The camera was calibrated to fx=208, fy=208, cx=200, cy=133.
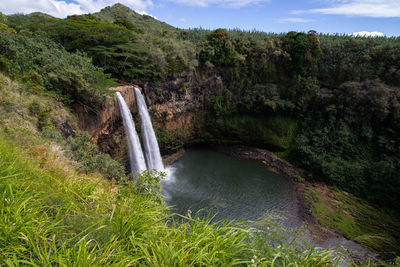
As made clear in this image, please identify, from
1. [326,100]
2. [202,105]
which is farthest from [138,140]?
[326,100]

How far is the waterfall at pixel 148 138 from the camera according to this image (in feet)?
38.1

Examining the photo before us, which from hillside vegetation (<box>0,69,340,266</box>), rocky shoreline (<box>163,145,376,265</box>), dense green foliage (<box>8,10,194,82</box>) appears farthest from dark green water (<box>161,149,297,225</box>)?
hillside vegetation (<box>0,69,340,266</box>)

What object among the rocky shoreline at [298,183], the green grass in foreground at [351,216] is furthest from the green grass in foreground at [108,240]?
the green grass in foreground at [351,216]

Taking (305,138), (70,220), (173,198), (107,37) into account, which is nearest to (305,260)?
(70,220)

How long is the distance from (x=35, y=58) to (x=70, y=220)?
8.51 metres

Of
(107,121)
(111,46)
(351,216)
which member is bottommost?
(351,216)

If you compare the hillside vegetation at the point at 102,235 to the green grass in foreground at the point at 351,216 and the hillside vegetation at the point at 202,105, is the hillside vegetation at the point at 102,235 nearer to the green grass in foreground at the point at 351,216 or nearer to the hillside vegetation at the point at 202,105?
the hillside vegetation at the point at 202,105

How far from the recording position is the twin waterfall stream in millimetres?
10070

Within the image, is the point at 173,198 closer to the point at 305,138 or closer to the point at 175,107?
the point at 175,107

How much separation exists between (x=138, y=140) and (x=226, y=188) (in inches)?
226

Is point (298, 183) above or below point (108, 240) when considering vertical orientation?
below

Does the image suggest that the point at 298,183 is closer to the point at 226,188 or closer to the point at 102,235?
the point at 226,188

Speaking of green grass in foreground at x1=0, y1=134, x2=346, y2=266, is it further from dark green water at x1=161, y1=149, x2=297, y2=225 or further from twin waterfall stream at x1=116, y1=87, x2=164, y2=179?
twin waterfall stream at x1=116, y1=87, x2=164, y2=179

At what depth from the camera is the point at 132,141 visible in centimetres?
1055
